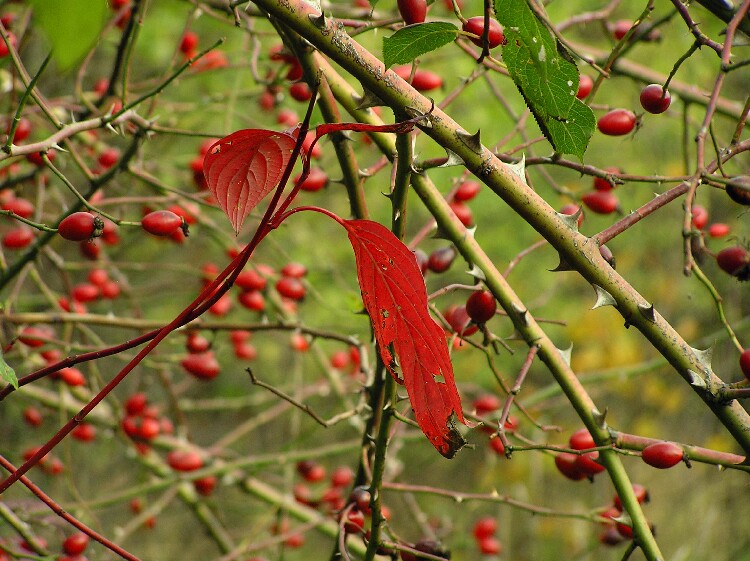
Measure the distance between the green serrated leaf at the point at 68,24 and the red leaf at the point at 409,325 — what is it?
1.43 feet

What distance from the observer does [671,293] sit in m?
5.29

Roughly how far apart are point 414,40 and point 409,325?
27cm

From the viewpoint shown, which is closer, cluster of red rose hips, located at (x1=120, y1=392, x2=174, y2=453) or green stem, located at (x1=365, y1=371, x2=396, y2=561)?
green stem, located at (x1=365, y1=371, x2=396, y2=561)

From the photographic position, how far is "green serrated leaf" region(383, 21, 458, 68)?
74cm

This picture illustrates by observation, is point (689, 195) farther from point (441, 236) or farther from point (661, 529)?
point (661, 529)

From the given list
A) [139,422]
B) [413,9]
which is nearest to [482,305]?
[413,9]

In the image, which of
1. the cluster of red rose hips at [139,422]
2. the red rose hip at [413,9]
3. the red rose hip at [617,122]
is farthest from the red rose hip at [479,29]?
the cluster of red rose hips at [139,422]

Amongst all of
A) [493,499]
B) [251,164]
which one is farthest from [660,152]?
[251,164]

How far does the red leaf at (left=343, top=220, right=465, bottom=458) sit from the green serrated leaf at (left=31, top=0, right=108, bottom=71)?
0.43m

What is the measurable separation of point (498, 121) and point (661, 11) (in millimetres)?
1111

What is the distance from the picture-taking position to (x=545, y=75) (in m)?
0.69

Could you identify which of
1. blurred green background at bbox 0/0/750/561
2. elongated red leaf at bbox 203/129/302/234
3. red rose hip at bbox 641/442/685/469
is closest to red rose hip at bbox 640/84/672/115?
red rose hip at bbox 641/442/685/469

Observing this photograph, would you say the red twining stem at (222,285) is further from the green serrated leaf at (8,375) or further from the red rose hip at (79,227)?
the red rose hip at (79,227)

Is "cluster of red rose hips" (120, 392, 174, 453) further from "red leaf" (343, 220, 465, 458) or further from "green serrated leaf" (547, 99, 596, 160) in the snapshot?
"green serrated leaf" (547, 99, 596, 160)
